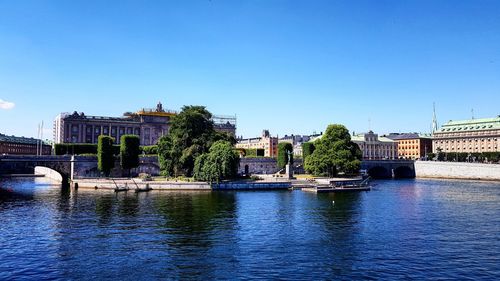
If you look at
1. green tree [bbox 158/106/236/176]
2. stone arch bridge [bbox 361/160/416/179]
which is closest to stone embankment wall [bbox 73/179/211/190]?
green tree [bbox 158/106/236/176]

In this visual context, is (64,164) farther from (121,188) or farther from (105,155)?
(121,188)

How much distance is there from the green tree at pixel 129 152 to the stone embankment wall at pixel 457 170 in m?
109

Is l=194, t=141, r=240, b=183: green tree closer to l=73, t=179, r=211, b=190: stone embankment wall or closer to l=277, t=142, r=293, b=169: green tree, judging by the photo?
l=73, t=179, r=211, b=190: stone embankment wall

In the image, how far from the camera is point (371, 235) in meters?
44.5

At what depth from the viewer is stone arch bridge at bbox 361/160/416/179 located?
554ft

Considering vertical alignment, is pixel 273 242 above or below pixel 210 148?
below

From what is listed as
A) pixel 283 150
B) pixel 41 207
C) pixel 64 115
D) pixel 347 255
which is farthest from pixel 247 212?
pixel 64 115

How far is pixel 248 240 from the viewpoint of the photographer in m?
42.1

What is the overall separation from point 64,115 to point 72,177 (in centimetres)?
7018

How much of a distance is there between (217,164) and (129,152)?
98.6 ft

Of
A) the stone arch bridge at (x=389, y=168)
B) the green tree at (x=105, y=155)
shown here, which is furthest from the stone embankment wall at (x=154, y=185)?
the stone arch bridge at (x=389, y=168)

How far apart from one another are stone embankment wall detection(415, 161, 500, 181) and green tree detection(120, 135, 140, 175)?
10920cm

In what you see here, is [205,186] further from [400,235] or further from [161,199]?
[400,235]

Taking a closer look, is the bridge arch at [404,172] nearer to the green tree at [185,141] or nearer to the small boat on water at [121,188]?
the green tree at [185,141]
